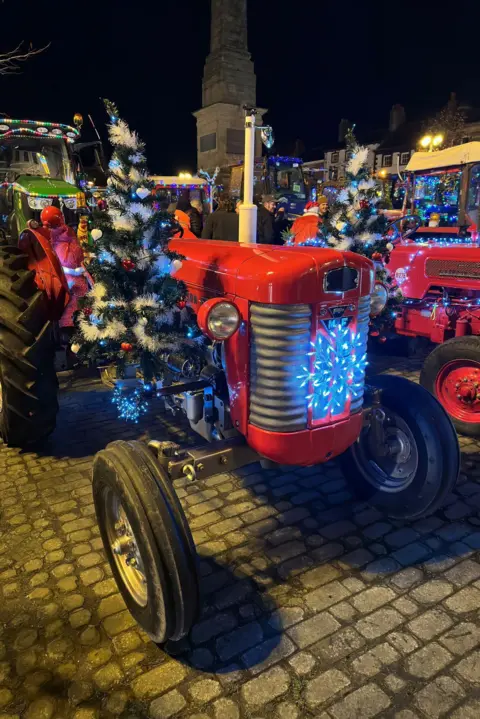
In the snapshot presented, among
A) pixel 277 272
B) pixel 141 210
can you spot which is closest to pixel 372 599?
pixel 277 272

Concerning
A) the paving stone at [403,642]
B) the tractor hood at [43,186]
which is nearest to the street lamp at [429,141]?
the tractor hood at [43,186]

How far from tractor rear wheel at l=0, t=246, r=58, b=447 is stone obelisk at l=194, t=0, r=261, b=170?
16875mm

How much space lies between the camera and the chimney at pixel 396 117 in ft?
122

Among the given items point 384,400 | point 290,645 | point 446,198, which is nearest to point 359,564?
point 290,645

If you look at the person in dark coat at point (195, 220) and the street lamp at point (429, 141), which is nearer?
the person in dark coat at point (195, 220)

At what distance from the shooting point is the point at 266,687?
2109mm

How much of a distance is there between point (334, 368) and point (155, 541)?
117 centimetres

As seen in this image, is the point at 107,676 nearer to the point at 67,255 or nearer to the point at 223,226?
the point at 67,255

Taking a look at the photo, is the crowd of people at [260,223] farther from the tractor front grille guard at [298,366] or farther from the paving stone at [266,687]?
the paving stone at [266,687]

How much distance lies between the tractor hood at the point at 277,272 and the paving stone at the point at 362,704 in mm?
1646

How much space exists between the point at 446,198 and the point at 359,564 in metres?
5.02

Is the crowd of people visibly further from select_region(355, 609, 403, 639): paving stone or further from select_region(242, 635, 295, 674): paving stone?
select_region(242, 635, 295, 674): paving stone

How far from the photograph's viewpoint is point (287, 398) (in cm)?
246

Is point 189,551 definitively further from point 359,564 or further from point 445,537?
point 445,537
